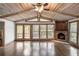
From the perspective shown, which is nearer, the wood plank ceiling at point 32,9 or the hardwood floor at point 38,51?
the wood plank ceiling at point 32,9

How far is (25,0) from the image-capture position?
88cm

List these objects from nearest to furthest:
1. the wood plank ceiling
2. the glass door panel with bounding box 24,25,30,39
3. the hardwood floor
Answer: the wood plank ceiling < the hardwood floor < the glass door panel with bounding box 24,25,30,39

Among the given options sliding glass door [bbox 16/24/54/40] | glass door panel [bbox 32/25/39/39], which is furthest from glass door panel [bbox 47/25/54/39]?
glass door panel [bbox 32/25/39/39]

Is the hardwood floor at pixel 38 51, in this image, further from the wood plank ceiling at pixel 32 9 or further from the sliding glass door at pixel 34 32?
the sliding glass door at pixel 34 32

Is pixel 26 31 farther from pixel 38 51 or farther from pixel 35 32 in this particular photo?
pixel 38 51

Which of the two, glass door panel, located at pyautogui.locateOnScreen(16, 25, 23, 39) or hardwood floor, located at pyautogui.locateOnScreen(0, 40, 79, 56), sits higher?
glass door panel, located at pyautogui.locateOnScreen(16, 25, 23, 39)

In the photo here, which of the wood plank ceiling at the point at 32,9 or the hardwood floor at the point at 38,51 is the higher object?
the wood plank ceiling at the point at 32,9

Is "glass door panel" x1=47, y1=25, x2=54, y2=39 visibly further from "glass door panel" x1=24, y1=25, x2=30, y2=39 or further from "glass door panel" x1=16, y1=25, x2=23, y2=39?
"glass door panel" x1=16, y1=25, x2=23, y2=39

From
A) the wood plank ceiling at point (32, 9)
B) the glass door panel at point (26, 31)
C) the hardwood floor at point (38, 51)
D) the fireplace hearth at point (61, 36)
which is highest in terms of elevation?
the wood plank ceiling at point (32, 9)

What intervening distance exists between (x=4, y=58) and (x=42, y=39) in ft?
39.6

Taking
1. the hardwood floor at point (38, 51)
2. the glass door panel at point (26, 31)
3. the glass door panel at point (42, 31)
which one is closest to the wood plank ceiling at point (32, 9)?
the hardwood floor at point (38, 51)

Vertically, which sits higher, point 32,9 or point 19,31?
point 32,9

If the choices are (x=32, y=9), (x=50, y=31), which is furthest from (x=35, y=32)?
(x=32, y=9)

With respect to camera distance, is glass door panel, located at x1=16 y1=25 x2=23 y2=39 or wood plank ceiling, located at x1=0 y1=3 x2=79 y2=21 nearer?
wood plank ceiling, located at x1=0 y1=3 x2=79 y2=21
